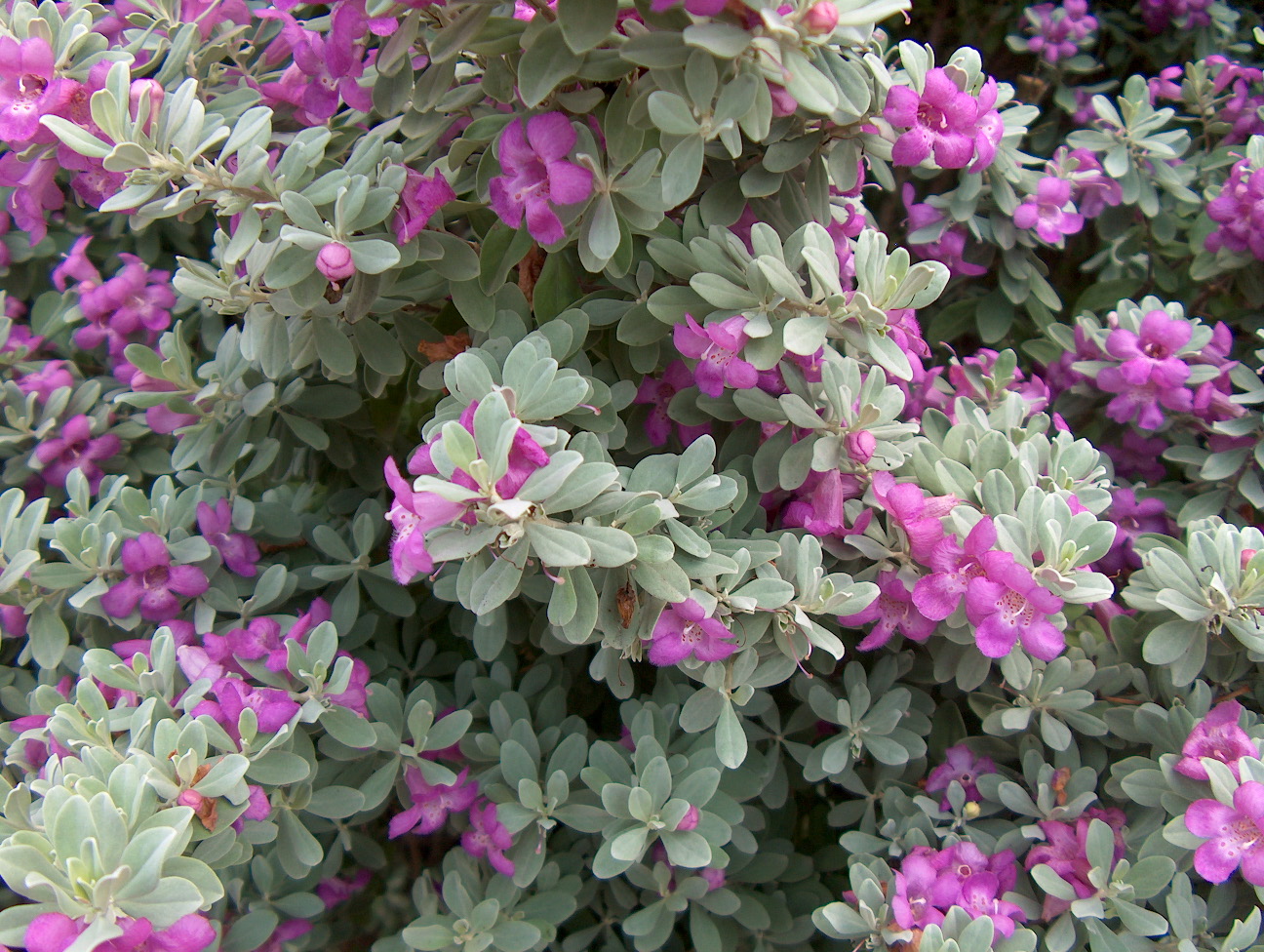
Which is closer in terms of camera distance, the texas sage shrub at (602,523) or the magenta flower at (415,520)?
the magenta flower at (415,520)

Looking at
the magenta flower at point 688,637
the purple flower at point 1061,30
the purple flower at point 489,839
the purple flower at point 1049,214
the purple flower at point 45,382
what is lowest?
the purple flower at point 489,839

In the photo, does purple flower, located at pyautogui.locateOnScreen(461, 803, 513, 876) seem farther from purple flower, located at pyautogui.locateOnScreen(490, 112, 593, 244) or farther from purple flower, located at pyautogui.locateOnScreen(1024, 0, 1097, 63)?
purple flower, located at pyautogui.locateOnScreen(1024, 0, 1097, 63)

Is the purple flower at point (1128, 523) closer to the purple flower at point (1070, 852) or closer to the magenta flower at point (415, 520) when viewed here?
the purple flower at point (1070, 852)

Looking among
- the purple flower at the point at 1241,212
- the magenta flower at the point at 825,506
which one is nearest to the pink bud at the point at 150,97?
the magenta flower at the point at 825,506

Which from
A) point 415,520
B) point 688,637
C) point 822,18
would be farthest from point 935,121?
point 415,520

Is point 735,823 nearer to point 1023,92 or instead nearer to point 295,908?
point 295,908

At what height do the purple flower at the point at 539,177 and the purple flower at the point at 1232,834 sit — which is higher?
the purple flower at the point at 539,177

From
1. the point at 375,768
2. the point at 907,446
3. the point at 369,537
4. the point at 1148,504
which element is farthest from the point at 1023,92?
the point at 375,768

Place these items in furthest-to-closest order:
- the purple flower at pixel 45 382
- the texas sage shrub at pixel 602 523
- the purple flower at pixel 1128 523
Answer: the purple flower at pixel 45 382 → the purple flower at pixel 1128 523 → the texas sage shrub at pixel 602 523
